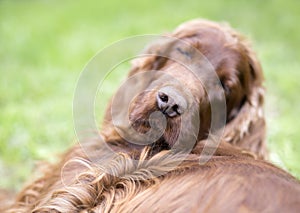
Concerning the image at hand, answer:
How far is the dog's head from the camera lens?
3.26 meters

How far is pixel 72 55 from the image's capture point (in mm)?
8430

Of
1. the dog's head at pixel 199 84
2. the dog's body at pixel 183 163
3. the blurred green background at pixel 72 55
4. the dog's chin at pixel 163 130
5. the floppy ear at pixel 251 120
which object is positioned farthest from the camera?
the blurred green background at pixel 72 55

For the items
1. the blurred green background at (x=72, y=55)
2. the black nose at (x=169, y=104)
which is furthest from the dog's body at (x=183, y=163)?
the blurred green background at (x=72, y=55)

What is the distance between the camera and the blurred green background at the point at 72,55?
521cm

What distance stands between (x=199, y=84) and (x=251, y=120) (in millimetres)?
715

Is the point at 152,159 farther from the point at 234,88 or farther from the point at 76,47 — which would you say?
the point at 76,47

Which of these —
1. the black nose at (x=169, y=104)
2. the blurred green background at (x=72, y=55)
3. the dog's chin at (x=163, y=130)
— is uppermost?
the black nose at (x=169, y=104)

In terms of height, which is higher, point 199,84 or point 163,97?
point 163,97

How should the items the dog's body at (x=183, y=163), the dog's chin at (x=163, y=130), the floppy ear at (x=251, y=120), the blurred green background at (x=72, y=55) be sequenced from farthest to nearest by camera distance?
1. the blurred green background at (x=72, y=55)
2. the floppy ear at (x=251, y=120)
3. the dog's chin at (x=163, y=130)
4. the dog's body at (x=183, y=163)

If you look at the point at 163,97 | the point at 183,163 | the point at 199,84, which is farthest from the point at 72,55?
the point at 183,163

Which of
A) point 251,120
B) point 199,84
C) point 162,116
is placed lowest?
point 251,120

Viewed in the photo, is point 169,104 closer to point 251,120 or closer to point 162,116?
point 162,116

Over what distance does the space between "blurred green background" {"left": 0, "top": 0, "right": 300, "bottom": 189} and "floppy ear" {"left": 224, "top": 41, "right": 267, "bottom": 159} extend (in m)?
0.24

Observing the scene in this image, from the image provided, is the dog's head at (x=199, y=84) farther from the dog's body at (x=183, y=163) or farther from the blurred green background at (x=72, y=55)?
the blurred green background at (x=72, y=55)
